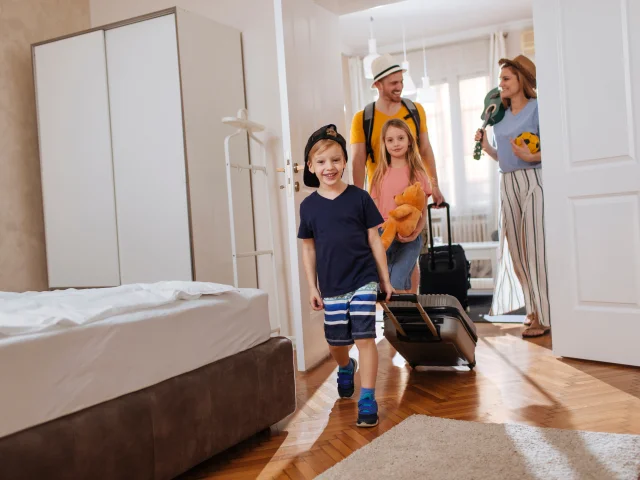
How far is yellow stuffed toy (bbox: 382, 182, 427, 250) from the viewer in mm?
2982

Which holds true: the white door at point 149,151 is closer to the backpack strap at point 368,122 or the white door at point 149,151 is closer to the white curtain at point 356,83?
the backpack strap at point 368,122

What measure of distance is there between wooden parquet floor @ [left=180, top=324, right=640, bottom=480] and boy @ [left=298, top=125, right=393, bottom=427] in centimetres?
25

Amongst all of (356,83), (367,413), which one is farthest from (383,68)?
(356,83)

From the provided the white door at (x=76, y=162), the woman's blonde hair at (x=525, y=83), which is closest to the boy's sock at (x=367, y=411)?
the white door at (x=76, y=162)

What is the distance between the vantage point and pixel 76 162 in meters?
3.93

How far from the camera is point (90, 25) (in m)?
4.57

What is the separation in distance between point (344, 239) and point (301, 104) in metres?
1.18

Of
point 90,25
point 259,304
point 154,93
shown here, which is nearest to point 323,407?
point 259,304

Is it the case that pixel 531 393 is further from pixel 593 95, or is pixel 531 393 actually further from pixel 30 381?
pixel 30 381

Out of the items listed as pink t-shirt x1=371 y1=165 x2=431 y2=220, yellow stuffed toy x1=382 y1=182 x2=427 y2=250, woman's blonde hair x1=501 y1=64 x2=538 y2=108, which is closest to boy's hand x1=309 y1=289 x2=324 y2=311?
yellow stuffed toy x1=382 y1=182 x2=427 y2=250

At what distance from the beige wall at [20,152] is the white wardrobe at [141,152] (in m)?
0.16

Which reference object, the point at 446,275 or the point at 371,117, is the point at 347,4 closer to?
the point at 371,117

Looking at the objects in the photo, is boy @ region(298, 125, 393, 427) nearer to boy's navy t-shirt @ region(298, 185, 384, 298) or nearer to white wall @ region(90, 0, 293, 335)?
boy's navy t-shirt @ region(298, 185, 384, 298)

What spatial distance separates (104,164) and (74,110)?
16.3 inches
